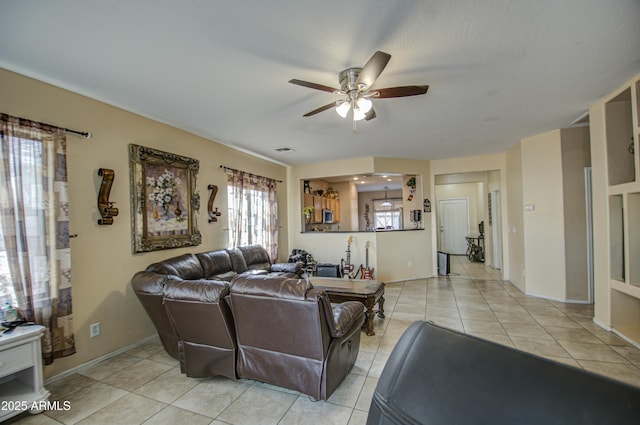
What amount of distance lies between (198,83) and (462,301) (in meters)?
4.58

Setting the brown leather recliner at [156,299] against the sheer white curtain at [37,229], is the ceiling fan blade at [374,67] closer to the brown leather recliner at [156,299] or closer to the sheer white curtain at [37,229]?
the brown leather recliner at [156,299]

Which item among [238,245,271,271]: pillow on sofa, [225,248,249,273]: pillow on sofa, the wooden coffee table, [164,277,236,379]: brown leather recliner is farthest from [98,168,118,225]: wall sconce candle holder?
the wooden coffee table

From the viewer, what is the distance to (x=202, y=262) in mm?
3664

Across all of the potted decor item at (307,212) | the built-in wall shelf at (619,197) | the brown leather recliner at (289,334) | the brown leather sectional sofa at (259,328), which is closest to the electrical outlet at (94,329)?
the brown leather sectional sofa at (259,328)

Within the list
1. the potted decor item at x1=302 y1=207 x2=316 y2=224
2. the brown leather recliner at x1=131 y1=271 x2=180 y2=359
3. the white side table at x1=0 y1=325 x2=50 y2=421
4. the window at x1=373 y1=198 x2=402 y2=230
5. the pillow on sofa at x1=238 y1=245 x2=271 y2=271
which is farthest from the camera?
the window at x1=373 y1=198 x2=402 y2=230

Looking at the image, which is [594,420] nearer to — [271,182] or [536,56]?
[536,56]

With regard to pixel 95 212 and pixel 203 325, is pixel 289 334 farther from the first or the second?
pixel 95 212

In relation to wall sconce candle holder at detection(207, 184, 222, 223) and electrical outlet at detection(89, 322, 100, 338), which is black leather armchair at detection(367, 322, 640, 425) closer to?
electrical outlet at detection(89, 322, 100, 338)

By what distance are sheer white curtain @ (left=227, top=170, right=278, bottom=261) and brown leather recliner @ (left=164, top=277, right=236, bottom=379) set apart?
7.58 ft

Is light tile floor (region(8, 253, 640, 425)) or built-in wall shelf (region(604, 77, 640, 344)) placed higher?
built-in wall shelf (region(604, 77, 640, 344))

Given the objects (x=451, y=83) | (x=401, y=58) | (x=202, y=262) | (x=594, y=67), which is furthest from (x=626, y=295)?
(x=202, y=262)

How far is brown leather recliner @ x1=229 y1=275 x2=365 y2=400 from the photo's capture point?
6.15 feet

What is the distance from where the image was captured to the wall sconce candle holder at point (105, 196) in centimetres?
277

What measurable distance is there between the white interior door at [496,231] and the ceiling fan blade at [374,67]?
5.78 m
